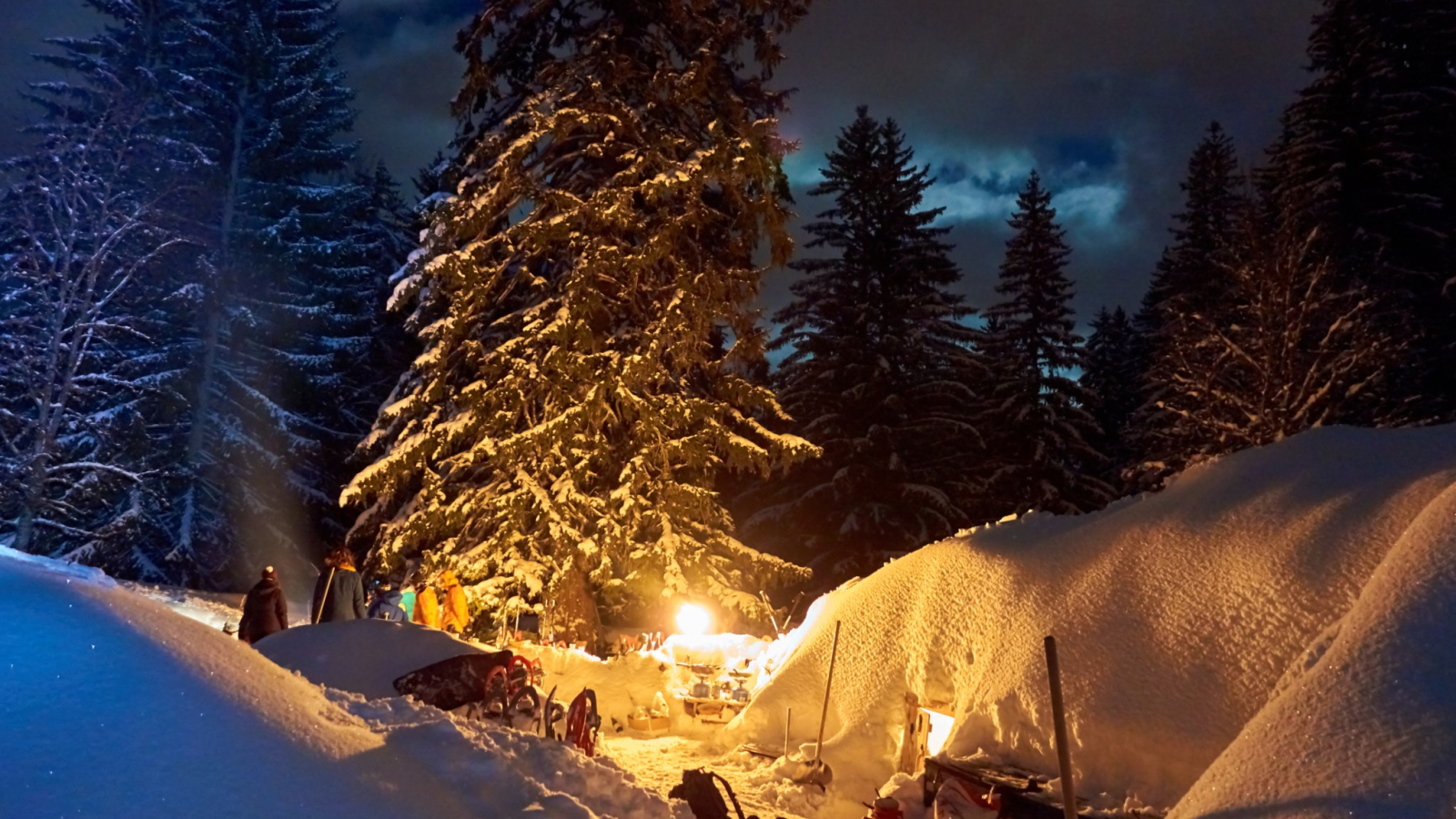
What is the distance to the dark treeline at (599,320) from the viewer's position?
14812 mm

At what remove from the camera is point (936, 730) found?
27.2 feet

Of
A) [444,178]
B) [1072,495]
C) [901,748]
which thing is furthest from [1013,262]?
[901,748]

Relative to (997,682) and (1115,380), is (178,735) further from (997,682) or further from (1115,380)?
(1115,380)

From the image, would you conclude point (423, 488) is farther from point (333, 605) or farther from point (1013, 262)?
point (1013, 262)

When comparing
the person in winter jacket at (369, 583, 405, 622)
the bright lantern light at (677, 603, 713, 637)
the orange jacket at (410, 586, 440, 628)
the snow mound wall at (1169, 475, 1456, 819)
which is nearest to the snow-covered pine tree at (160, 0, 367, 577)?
the person in winter jacket at (369, 583, 405, 622)

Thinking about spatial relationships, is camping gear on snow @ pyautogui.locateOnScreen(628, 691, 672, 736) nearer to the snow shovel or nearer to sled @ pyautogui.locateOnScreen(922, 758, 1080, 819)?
the snow shovel

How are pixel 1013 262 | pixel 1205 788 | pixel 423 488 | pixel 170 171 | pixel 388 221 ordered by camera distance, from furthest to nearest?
pixel 388 221 → pixel 1013 262 → pixel 170 171 → pixel 423 488 → pixel 1205 788

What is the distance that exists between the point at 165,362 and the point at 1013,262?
23144 mm

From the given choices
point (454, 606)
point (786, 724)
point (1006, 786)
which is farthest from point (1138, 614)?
point (454, 606)

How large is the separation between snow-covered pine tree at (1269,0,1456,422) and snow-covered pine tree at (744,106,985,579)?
8911mm

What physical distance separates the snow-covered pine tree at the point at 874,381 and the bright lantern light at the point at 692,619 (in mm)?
9639

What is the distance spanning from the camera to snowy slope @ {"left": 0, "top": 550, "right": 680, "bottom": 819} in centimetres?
312

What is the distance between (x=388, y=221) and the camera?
33.5 metres

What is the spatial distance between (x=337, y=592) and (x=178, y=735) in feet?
23.7
